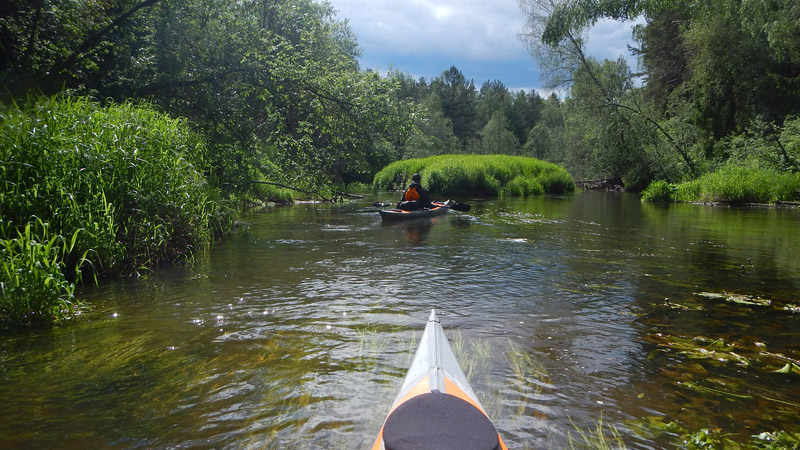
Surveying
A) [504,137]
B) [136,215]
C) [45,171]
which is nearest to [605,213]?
[136,215]

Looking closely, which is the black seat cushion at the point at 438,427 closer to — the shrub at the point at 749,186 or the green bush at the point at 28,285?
the green bush at the point at 28,285

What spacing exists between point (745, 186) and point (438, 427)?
22.3 metres

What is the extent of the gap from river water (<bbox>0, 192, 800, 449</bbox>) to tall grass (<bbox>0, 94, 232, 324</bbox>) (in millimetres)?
591

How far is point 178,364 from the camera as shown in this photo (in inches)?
154

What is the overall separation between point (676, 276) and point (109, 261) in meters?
7.99

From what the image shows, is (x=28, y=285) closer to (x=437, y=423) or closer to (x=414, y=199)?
(x=437, y=423)

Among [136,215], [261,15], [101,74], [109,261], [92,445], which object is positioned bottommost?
[92,445]

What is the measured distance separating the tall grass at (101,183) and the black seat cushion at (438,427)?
4706mm

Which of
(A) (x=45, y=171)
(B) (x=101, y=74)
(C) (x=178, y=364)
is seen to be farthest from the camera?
(B) (x=101, y=74)

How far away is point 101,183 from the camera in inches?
243

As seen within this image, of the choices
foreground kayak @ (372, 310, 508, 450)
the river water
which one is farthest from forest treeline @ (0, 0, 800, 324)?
foreground kayak @ (372, 310, 508, 450)

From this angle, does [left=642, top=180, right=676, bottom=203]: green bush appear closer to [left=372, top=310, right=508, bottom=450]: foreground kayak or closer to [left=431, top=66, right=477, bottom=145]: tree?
[left=372, top=310, right=508, bottom=450]: foreground kayak

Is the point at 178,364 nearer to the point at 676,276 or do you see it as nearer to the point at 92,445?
the point at 92,445

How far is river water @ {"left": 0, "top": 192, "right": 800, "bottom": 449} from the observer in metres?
3.03
